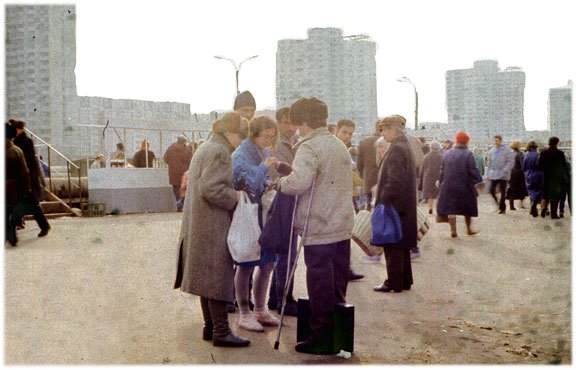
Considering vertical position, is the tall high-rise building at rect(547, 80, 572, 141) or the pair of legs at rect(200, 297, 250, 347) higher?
the tall high-rise building at rect(547, 80, 572, 141)

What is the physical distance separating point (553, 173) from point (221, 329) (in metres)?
10.8

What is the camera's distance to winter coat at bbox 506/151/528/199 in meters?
17.1

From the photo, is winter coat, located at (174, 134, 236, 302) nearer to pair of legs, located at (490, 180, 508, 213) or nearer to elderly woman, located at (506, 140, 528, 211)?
pair of legs, located at (490, 180, 508, 213)

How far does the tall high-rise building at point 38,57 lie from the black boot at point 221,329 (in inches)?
75.5

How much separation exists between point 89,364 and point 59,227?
954 cm

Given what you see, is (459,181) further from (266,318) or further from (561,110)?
(266,318)

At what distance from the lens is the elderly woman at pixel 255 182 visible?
5.92 metres

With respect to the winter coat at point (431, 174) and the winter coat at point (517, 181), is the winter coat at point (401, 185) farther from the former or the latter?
the winter coat at point (517, 181)

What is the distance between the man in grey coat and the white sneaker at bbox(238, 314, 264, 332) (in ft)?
2.16

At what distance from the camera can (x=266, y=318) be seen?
6.34 m

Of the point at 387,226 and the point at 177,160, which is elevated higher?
the point at 177,160

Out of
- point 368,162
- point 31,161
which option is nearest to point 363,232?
point 368,162

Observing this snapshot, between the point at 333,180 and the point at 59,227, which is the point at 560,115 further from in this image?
the point at 59,227

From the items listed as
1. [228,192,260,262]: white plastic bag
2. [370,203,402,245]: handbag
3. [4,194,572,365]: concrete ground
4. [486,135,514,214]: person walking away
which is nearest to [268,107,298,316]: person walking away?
[4,194,572,365]: concrete ground
